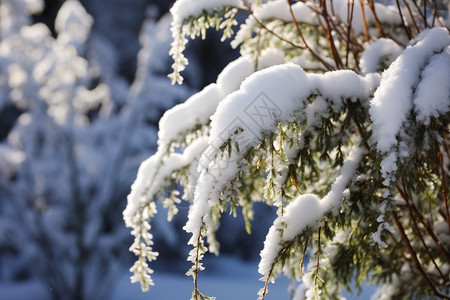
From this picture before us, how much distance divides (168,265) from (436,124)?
35.4 feet

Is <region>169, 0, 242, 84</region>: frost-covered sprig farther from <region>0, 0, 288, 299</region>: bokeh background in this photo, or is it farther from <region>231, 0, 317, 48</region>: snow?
<region>0, 0, 288, 299</region>: bokeh background

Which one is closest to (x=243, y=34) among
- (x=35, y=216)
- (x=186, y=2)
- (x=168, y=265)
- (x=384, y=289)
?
(x=186, y=2)

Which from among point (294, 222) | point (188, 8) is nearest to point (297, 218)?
point (294, 222)

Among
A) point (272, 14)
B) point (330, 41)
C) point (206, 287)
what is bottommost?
point (330, 41)

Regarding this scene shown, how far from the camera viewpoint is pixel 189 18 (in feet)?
5.36

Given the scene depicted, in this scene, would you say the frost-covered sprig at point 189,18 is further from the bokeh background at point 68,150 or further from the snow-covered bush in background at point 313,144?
the bokeh background at point 68,150

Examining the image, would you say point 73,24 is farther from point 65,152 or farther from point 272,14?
point 272,14

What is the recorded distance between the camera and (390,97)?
121cm

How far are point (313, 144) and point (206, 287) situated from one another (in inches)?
335

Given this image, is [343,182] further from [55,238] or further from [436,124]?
[55,238]

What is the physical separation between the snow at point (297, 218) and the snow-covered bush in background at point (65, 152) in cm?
547

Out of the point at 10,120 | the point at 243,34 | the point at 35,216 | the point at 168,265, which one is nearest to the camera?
the point at 243,34

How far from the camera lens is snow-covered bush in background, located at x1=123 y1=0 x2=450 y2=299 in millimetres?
1163

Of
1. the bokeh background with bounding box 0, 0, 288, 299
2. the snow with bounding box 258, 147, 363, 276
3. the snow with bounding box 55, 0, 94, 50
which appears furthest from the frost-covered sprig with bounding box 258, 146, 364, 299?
the snow with bounding box 55, 0, 94, 50
